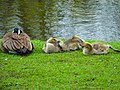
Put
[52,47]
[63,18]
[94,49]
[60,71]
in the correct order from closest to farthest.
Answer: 1. [60,71]
2. [94,49]
3. [52,47]
4. [63,18]

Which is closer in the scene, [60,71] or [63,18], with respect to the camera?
[60,71]

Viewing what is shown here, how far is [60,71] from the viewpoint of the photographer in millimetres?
9219

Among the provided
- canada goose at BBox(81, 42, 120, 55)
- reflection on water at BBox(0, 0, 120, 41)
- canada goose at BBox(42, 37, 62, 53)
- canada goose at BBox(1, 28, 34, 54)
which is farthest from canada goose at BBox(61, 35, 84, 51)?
reflection on water at BBox(0, 0, 120, 41)

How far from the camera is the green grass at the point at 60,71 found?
27.3 feet

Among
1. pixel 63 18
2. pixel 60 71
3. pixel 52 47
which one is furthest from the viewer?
pixel 63 18

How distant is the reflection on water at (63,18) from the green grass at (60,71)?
37.2ft

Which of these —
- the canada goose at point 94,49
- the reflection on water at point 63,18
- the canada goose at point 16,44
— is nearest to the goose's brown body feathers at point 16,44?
the canada goose at point 16,44

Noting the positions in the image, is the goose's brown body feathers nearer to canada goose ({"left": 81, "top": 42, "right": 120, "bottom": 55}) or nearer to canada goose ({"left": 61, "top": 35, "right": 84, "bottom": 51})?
canada goose ({"left": 61, "top": 35, "right": 84, "bottom": 51})

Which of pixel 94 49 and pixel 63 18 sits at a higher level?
pixel 94 49

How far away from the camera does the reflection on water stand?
22894mm

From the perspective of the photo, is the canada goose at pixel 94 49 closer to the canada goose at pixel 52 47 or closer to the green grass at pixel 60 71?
the green grass at pixel 60 71

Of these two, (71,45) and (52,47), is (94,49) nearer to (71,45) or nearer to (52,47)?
(71,45)

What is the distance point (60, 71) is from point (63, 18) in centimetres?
1677

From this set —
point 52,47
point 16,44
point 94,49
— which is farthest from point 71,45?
point 16,44
